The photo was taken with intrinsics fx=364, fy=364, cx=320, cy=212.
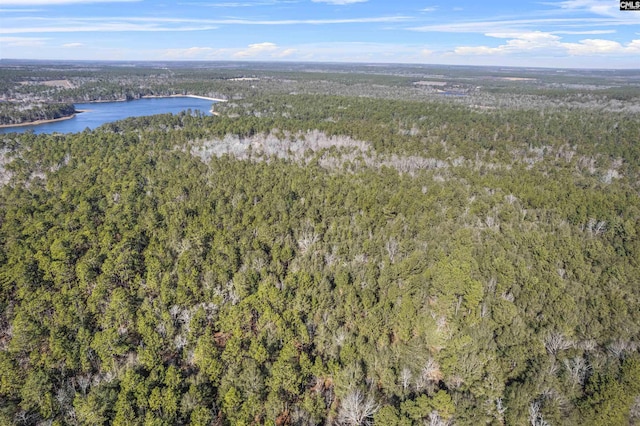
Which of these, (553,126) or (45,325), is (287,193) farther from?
(553,126)

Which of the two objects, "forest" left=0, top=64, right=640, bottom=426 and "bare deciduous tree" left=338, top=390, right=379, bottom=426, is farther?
"forest" left=0, top=64, right=640, bottom=426

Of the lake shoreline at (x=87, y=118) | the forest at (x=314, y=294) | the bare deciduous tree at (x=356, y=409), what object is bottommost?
the bare deciduous tree at (x=356, y=409)

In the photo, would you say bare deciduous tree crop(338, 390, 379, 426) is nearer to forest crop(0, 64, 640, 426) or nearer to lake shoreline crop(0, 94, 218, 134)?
forest crop(0, 64, 640, 426)

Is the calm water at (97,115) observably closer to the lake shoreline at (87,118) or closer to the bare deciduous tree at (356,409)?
the lake shoreline at (87,118)

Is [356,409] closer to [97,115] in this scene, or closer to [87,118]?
[87,118]

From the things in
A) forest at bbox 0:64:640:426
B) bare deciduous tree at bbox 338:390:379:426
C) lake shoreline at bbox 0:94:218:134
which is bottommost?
bare deciduous tree at bbox 338:390:379:426

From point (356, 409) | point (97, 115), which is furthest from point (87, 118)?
point (356, 409)

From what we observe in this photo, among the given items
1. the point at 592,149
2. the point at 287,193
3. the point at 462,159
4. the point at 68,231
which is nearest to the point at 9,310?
the point at 68,231

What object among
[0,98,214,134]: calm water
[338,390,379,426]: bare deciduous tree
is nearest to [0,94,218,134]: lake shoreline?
[0,98,214,134]: calm water

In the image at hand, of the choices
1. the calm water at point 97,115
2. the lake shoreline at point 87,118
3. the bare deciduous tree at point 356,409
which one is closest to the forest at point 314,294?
the bare deciduous tree at point 356,409
